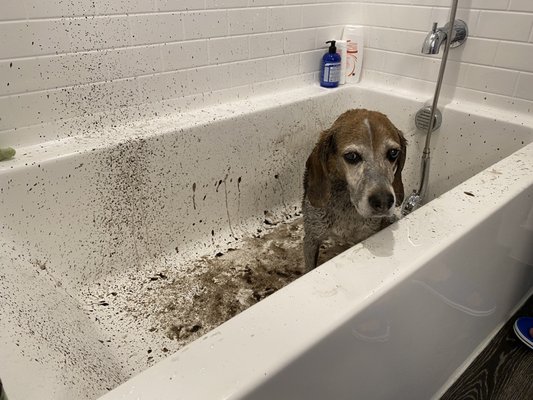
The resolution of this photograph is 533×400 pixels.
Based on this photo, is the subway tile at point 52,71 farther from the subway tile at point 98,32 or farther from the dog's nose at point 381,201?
the dog's nose at point 381,201

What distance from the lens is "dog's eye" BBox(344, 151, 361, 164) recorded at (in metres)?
1.27

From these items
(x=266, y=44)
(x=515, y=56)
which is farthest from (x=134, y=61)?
(x=515, y=56)

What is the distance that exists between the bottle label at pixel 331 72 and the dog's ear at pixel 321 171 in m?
0.82

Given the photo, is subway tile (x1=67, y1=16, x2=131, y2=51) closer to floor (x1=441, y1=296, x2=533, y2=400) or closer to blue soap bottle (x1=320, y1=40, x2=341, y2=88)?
blue soap bottle (x1=320, y1=40, x2=341, y2=88)

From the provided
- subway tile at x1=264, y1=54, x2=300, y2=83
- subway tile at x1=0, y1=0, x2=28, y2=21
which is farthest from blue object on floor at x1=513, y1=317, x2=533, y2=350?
subway tile at x1=0, y1=0, x2=28, y2=21

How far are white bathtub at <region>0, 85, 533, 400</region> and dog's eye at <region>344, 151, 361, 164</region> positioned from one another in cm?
27

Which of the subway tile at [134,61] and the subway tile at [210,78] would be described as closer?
the subway tile at [134,61]

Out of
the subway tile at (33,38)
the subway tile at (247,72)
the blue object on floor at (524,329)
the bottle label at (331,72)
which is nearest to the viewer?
the subway tile at (33,38)

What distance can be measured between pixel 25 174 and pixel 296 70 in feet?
4.31

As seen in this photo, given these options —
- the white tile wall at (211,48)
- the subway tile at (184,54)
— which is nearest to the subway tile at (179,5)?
the white tile wall at (211,48)

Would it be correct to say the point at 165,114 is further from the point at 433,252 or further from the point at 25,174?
the point at 433,252

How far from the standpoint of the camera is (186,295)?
1.55m

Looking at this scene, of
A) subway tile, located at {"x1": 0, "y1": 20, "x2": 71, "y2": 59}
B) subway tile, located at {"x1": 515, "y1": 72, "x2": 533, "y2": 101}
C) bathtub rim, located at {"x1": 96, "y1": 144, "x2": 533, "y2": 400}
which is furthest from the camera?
subway tile, located at {"x1": 515, "y1": 72, "x2": 533, "y2": 101}

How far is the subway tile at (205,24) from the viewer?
1.63 m
